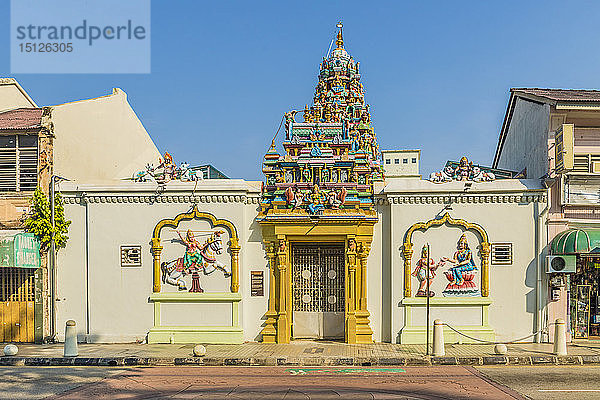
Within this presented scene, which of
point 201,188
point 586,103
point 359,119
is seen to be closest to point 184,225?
point 201,188

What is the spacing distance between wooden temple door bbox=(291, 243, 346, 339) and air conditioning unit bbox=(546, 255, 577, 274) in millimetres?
6057

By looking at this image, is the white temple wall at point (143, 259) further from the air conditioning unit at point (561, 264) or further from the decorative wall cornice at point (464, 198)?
the air conditioning unit at point (561, 264)

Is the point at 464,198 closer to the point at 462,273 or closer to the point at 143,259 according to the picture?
the point at 462,273

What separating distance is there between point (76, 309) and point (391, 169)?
940 inches

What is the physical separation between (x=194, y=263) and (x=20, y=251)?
512 cm

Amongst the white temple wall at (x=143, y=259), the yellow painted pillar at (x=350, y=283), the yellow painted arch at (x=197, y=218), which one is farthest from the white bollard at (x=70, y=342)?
the yellow painted pillar at (x=350, y=283)

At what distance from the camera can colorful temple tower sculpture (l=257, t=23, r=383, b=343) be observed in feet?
62.8

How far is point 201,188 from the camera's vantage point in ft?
64.6

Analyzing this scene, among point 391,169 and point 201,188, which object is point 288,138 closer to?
point 201,188

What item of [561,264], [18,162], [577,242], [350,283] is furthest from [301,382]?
[18,162]

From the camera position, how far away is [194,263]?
19.6 metres

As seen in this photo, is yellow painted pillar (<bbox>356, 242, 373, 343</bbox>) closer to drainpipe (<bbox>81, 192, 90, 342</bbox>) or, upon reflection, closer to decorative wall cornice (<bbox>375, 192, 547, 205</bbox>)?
decorative wall cornice (<bbox>375, 192, 547, 205</bbox>)

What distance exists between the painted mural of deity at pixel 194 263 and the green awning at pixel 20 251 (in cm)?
385

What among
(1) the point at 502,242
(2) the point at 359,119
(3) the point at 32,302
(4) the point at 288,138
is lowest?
(3) the point at 32,302
